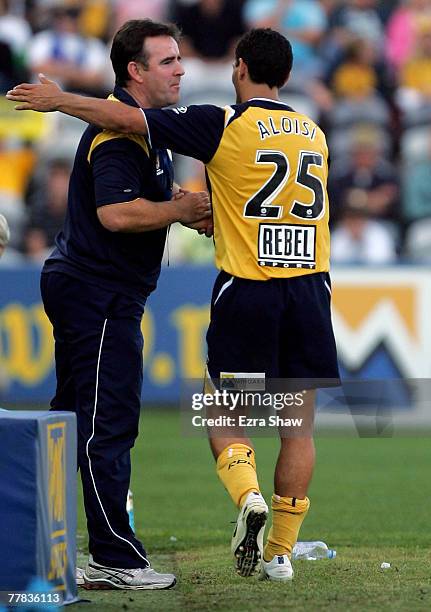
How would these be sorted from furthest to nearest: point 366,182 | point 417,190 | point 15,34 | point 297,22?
point 297,22 < point 15,34 < point 417,190 < point 366,182

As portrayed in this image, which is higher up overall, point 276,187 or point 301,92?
point 301,92

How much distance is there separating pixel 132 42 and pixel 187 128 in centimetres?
53

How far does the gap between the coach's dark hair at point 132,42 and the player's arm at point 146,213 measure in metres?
0.62

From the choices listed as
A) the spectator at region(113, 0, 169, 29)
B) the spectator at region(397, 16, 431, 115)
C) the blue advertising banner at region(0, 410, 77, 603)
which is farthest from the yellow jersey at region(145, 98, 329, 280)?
the spectator at region(397, 16, 431, 115)

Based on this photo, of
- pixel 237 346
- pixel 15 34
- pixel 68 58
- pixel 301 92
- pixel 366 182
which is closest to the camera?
pixel 237 346

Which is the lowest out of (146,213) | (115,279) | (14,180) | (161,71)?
(115,279)

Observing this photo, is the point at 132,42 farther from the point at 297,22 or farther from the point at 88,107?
the point at 297,22

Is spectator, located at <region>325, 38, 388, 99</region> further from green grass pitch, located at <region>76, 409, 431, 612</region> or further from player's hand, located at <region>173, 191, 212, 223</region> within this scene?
player's hand, located at <region>173, 191, 212, 223</region>

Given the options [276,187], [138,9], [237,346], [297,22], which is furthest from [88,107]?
[297,22]

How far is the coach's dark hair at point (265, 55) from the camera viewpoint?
5.33 m

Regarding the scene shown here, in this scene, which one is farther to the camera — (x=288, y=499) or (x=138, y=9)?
(x=138, y=9)

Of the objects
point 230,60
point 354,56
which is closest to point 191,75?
point 230,60

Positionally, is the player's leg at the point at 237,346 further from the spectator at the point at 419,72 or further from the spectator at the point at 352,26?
the spectator at the point at 419,72

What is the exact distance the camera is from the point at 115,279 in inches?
214
